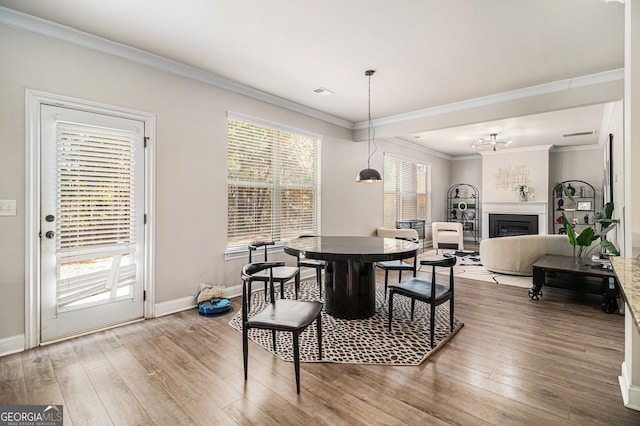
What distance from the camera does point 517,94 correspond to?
408 centimetres

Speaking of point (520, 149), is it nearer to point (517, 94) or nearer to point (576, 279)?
point (517, 94)

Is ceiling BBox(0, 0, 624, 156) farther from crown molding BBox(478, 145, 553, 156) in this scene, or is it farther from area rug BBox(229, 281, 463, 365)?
crown molding BBox(478, 145, 553, 156)

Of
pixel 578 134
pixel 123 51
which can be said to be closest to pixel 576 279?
pixel 578 134

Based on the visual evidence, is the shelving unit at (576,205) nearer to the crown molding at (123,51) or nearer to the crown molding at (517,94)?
the crown molding at (517,94)

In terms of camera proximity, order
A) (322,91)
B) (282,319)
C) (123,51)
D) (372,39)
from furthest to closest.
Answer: (322,91), (123,51), (372,39), (282,319)

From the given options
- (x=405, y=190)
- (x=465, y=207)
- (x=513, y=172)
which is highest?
(x=513, y=172)

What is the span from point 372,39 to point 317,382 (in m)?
2.89

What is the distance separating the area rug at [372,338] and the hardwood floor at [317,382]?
0.32ft

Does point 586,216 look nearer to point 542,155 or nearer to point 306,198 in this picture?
point 542,155

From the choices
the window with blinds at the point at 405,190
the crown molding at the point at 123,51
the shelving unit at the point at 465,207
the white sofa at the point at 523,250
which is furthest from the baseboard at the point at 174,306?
the shelving unit at the point at 465,207

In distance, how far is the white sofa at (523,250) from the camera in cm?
491

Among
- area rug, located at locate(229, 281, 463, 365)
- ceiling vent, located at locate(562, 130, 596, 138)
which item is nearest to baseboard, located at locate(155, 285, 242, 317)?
area rug, located at locate(229, 281, 463, 365)

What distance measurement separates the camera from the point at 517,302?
3828 millimetres

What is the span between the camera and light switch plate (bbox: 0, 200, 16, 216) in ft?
8.09
